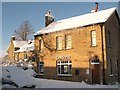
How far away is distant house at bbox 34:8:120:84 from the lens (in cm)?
2511

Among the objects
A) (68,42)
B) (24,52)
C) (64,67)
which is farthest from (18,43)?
(64,67)

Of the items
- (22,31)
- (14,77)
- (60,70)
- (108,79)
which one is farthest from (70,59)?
(22,31)

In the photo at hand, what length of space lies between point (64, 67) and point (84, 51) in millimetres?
3567

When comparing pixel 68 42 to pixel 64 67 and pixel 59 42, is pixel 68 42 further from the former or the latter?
pixel 64 67

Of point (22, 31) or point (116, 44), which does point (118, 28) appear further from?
point (22, 31)

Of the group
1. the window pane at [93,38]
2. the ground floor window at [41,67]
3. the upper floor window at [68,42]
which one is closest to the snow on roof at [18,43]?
the ground floor window at [41,67]

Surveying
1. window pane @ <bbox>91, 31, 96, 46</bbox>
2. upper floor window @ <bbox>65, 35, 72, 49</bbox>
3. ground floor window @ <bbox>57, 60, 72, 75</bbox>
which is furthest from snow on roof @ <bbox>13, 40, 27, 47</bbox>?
window pane @ <bbox>91, 31, 96, 46</bbox>

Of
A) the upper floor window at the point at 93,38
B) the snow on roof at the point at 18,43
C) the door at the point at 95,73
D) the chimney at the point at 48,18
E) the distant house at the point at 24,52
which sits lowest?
the door at the point at 95,73

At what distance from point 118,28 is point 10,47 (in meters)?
35.7

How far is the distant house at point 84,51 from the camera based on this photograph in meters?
25.1

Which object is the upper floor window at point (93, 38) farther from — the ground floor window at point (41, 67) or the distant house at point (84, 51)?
the ground floor window at point (41, 67)

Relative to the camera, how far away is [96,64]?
82.3ft

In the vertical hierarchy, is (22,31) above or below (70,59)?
above

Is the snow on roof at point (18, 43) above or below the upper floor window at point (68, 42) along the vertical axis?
above
